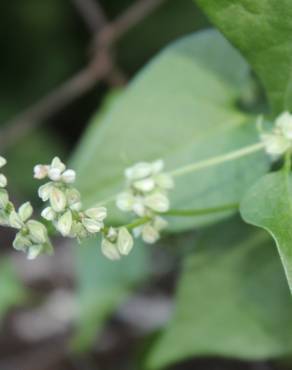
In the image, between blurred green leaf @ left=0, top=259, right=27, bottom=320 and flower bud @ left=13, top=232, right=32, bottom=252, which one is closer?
flower bud @ left=13, top=232, right=32, bottom=252

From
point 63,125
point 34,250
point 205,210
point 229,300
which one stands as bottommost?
point 63,125

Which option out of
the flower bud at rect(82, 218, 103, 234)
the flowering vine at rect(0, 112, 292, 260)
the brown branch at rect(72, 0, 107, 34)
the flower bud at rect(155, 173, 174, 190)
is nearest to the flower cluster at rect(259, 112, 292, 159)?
the flowering vine at rect(0, 112, 292, 260)

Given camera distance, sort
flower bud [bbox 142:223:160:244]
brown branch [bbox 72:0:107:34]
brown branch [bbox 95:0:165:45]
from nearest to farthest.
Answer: flower bud [bbox 142:223:160:244]
brown branch [bbox 95:0:165:45]
brown branch [bbox 72:0:107:34]

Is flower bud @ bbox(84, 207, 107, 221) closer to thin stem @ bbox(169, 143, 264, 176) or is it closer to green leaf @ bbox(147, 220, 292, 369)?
thin stem @ bbox(169, 143, 264, 176)

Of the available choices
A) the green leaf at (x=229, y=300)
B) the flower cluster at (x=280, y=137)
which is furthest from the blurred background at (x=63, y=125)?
the flower cluster at (x=280, y=137)

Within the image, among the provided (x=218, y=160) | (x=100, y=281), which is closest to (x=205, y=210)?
(x=218, y=160)

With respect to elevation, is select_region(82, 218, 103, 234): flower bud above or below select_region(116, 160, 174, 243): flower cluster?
above

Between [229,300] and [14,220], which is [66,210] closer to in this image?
[14,220]
